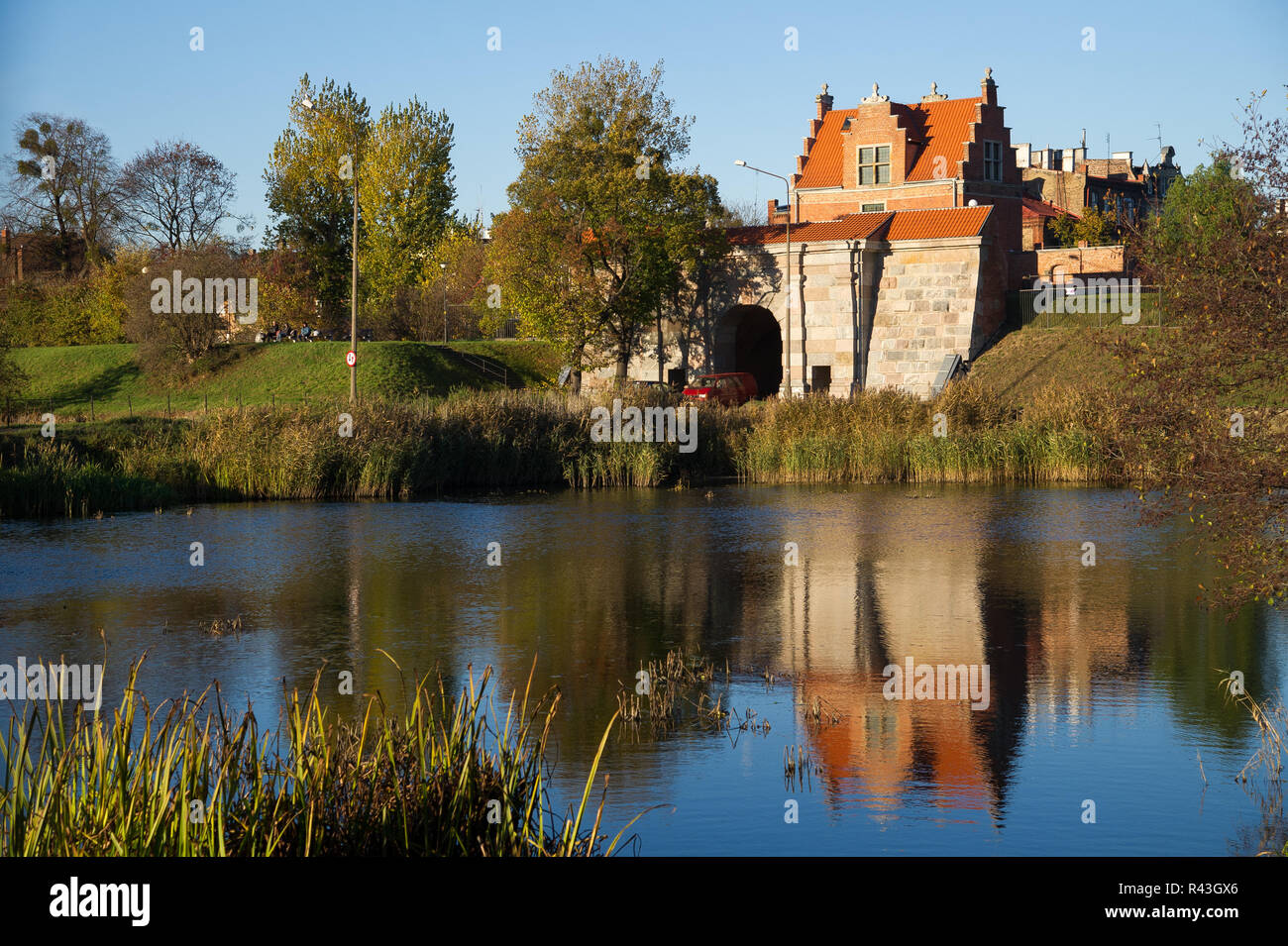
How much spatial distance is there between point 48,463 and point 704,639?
18155 millimetres

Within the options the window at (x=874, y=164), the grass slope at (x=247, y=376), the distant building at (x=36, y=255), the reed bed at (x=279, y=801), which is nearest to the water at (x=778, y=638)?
the reed bed at (x=279, y=801)

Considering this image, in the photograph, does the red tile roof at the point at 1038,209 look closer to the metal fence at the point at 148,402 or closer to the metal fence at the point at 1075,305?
the metal fence at the point at 1075,305

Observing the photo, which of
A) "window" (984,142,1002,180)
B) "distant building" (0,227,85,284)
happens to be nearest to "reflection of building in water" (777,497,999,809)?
"window" (984,142,1002,180)

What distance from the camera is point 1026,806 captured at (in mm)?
8680

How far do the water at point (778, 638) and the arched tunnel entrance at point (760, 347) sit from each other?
30570 millimetres

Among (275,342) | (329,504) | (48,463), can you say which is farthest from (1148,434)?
(275,342)

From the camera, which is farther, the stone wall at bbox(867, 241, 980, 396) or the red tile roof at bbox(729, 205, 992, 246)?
the red tile roof at bbox(729, 205, 992, 246)

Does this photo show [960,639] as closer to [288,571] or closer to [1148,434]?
[1148,434]

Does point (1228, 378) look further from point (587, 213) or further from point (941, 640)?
point (587, 213)

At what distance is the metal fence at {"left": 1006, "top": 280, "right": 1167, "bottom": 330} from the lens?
4969 cm

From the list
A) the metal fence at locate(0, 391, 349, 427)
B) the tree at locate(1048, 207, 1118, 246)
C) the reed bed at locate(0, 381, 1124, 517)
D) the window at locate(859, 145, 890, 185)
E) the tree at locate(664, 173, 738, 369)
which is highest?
the window at locate(859, 145, 890, 185)

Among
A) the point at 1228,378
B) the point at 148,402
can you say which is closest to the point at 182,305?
the point at 148,402

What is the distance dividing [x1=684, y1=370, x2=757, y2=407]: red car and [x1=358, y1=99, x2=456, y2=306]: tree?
68.3 feet

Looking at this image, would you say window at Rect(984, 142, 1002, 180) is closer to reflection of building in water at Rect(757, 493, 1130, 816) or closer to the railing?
the railing
